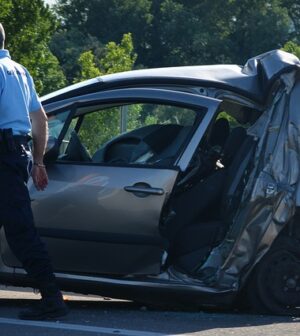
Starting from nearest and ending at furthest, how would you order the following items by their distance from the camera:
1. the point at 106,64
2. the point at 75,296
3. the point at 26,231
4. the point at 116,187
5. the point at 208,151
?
the point at 26,231
the point at 116,187
the point at 208,151
the point at 75,296
the point at 106,64

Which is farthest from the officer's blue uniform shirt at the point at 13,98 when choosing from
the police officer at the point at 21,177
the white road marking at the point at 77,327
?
the white road marking at the point at 77,327

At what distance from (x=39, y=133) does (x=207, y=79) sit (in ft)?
4.55

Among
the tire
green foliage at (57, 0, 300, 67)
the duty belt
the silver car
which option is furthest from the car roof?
green foliage at (57, 0, 300, 67)

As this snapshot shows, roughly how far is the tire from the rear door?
2.38 ft

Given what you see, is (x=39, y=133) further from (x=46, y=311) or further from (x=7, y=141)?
(x=46, y=311)

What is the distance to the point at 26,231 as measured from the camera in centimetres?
574

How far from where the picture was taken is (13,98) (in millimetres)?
5723

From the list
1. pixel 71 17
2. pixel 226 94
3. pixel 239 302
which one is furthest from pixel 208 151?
pixel 71 17

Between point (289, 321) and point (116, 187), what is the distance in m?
1.46

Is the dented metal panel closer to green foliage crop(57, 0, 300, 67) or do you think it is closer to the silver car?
the silver car

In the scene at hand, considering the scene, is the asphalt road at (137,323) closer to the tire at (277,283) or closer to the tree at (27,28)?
the tire at (277,283)

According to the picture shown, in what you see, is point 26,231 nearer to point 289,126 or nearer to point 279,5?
point 289,126

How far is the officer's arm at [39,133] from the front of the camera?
5816mm

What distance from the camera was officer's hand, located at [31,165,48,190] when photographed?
5922mm
